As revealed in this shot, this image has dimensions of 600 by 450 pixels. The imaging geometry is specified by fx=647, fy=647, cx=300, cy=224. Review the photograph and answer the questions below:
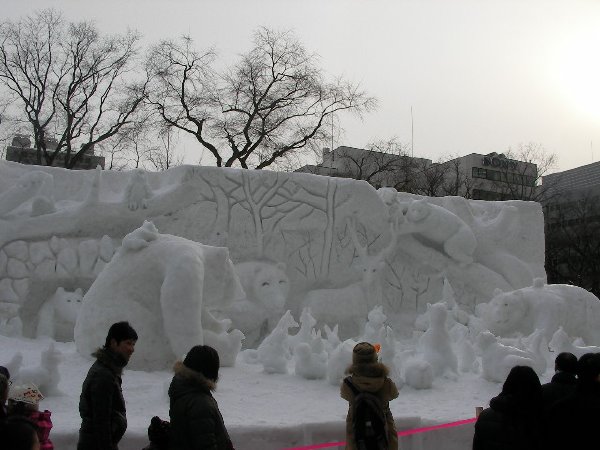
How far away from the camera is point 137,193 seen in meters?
8.45

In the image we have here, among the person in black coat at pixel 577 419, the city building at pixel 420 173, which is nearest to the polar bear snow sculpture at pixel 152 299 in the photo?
the person in black coat at pixel 577 419

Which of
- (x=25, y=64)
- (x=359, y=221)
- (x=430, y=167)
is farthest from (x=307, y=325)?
(x=430, y=167)

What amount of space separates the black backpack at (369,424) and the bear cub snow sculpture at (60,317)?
5.27 metres

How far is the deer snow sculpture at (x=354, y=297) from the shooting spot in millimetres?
9241

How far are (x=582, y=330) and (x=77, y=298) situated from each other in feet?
21.2

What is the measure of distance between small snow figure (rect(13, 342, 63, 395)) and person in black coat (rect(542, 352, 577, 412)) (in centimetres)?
314

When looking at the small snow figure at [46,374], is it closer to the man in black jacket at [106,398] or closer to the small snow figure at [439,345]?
the man in black jacket at [106,398]

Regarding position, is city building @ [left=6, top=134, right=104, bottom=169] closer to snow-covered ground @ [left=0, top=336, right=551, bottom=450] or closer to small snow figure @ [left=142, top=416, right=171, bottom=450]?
snow-covered ground @ [left=0, top=336, right=551, bottom=450]

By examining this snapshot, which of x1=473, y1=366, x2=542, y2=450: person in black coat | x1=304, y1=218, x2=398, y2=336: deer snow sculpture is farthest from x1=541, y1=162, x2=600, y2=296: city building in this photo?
x1=473, y1=366, x2=542, y2=450: person in black coat

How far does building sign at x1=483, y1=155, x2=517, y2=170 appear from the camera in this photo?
26.2m

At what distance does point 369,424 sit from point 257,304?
5745mm

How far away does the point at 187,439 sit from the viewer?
8.07 ft

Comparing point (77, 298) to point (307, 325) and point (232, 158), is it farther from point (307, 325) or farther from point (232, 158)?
point (232, 158)

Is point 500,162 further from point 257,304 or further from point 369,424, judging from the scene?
point 369,424
